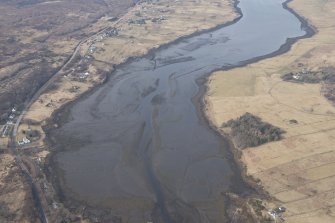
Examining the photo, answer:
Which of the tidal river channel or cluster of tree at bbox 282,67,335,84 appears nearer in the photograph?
the tidal river channel

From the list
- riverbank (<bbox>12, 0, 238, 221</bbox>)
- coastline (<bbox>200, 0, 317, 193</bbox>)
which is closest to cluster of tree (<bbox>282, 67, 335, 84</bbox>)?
coastline (<bbox>200, 0, 317, 193</bbox>)

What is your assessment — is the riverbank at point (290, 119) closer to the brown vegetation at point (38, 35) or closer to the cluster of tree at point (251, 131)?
the cluster of tree at point (251, 131)

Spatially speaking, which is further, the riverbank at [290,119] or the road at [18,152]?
the riverbank at [290,119]

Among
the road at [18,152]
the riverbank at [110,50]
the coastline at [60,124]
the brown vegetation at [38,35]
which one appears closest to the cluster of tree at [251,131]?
the coastline at [60,124]

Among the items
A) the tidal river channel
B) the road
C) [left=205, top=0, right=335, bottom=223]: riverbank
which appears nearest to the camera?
the road

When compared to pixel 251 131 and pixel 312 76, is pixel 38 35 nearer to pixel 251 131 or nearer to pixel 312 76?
pixel 312 76

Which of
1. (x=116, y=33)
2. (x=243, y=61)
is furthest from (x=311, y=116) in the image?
(x=116, y=33)

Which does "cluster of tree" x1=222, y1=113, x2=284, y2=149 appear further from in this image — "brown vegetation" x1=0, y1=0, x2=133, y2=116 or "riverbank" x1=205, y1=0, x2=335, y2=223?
"brown vegetation" x1=0, y1=0, x2=133, y2=116

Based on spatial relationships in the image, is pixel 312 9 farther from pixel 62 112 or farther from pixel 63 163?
pixel 63 163
